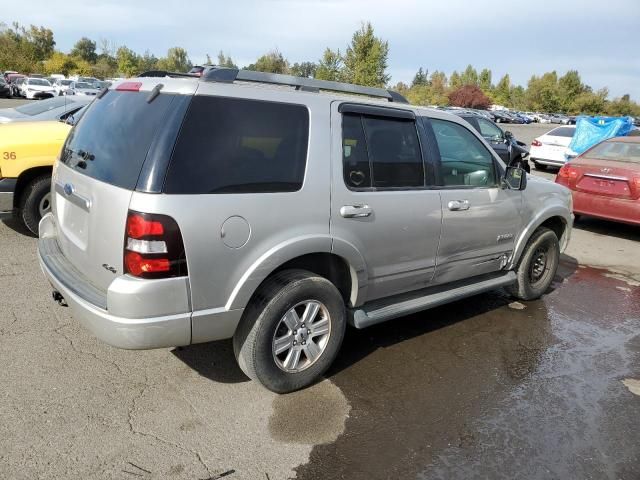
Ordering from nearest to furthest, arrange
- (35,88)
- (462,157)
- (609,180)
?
1. (462,157)
2. (609,180)
3. (35,88)

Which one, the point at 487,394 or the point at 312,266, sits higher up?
the point at 312,266

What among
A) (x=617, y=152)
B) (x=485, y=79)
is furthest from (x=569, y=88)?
(x=617, y=152)

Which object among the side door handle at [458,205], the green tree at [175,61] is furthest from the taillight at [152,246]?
the green tree at [175,61]

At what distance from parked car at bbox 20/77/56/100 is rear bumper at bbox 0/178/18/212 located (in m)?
31.9

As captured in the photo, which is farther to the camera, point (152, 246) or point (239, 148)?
point (239, 148)

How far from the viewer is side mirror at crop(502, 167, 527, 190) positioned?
450 cm

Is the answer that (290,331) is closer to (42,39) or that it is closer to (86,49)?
(42,39)

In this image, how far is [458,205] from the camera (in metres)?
4.04

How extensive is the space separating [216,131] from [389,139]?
1384 millimetres

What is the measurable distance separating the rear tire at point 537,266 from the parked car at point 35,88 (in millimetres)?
35166

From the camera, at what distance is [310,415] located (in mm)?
3135

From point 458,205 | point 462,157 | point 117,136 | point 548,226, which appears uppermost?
point 117,136

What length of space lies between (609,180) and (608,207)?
41cm

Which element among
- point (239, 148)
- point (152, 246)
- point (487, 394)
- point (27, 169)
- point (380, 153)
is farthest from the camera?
point (27, 169)
